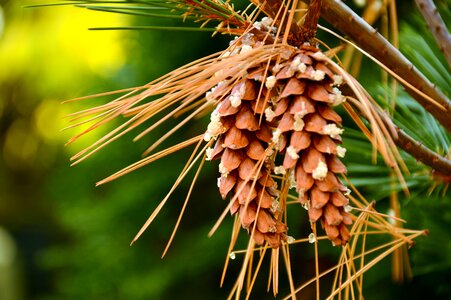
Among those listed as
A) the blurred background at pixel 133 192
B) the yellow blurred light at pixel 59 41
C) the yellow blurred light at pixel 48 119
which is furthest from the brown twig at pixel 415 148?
the yellow blurred light at pixel 48 119

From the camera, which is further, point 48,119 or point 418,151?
point 48,119

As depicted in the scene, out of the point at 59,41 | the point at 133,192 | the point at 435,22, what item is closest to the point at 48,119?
the point at 59,41

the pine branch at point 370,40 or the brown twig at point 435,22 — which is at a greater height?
the brown twig at point 435,22

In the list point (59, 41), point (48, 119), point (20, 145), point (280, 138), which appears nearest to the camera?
point (280, 138)

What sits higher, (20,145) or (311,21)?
(311,21)

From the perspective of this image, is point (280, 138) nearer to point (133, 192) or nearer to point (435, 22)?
point (435, 22)

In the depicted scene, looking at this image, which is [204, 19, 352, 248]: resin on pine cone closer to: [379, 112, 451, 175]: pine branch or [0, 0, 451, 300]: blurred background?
[379, 112, 451, 175]: pine branch

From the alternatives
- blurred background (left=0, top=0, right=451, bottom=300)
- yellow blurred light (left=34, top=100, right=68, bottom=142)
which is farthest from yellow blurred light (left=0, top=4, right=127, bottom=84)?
yellow blurred light (left=34, top=100, right=68, bottom=142)

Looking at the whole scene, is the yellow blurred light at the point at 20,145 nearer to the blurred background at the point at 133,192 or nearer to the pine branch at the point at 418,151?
the blurred background at the point at 133,192
